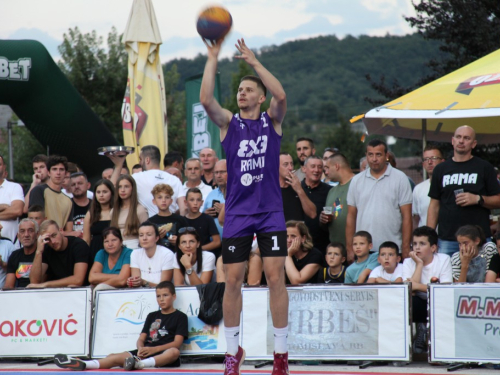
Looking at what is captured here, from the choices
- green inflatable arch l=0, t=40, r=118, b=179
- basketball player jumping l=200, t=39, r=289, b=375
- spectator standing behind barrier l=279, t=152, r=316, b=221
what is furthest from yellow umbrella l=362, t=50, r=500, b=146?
green inflatable arch l=0, t=40, r=118, b=179

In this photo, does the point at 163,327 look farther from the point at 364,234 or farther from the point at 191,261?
the point at 364,234

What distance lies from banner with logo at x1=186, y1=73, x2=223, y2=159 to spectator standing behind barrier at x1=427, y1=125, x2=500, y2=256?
7505mm

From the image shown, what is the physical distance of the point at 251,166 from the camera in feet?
19.0

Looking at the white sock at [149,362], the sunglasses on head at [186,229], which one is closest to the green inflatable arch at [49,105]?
the sunglasses on head at [186,229]

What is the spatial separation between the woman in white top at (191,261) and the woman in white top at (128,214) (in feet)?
2.22

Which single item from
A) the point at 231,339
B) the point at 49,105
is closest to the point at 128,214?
the point at 231,339

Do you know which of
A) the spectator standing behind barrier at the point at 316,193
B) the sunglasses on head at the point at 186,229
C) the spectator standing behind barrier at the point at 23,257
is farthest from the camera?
the spectator standing behind barrier at the point at 316,193

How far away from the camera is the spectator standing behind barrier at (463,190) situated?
313 inches

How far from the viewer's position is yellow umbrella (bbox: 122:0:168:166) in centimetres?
1277

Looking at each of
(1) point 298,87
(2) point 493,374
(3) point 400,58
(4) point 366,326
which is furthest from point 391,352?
(1) point 298,87

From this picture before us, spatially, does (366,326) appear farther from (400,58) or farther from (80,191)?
(400,58)

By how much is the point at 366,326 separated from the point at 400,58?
78481 mm

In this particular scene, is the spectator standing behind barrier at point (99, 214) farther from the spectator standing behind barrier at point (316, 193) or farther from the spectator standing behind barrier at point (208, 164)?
the spectator standing behind barrier at point (316, 193)

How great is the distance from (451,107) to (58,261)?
17.5 ft
